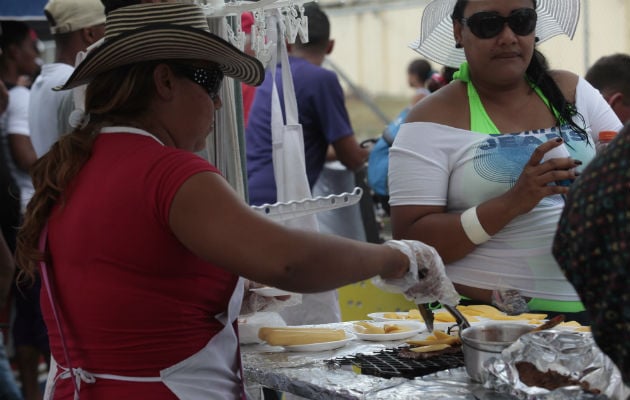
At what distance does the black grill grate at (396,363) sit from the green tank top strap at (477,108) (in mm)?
842

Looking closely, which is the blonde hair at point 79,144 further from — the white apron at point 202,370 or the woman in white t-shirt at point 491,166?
the woman in white t-shirt at point 491,166

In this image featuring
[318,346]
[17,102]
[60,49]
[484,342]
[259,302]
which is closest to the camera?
[484,342]

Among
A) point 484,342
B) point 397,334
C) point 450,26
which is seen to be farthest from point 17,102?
point 484,342

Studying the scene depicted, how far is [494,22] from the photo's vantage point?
2.72 meters

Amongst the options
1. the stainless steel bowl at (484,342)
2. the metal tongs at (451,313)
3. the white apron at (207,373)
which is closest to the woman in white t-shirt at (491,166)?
the metal tongs at (451,313)

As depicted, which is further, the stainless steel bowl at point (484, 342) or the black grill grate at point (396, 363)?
the black grill grate at point (396, 363)

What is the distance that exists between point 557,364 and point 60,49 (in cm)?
305

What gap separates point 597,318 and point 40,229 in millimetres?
1266

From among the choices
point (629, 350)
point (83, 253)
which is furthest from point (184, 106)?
point (629, 350)

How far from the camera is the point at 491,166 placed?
2662 mm

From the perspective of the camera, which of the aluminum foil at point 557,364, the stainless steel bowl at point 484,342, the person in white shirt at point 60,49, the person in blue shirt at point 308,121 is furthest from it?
the person in blue shirt at point 308,121

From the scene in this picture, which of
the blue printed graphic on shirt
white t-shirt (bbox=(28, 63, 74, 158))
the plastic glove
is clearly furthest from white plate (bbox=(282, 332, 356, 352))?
white t-shirt (bbox=(28, 63, 74, 158))

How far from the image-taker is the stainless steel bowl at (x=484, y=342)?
6.09 feet

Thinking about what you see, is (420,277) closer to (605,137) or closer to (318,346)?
(318,346)
